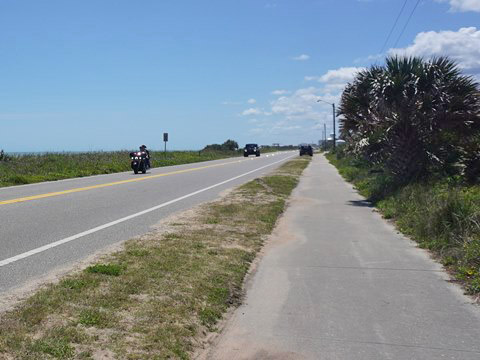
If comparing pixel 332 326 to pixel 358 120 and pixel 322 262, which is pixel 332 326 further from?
pixel 358 120

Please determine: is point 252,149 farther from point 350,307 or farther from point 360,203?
point 350,307

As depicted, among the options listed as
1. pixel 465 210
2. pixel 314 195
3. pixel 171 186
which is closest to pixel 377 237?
pixel 465 210

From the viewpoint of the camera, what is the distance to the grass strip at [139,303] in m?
4.52

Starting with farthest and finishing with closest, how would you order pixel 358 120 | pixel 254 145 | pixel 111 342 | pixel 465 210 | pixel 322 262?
pixel 254 145 < pixel 358 120 < pixel 465 210 < pixel 322 262 < pixel 111 342

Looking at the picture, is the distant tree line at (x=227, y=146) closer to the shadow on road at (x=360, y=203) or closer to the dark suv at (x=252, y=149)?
the dark suv at (x=252, y=149)

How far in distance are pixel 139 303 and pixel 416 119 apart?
1288cm

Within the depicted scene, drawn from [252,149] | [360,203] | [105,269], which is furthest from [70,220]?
[252,149]

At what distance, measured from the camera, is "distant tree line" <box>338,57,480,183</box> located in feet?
52.0

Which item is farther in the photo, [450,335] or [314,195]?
[314,195]

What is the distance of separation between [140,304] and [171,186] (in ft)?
52.7

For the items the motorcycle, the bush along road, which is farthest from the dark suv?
the bush along road

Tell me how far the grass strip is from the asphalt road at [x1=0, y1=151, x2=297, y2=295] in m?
0.82

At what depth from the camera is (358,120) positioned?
17.7 m

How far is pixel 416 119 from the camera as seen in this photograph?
16531 mm
